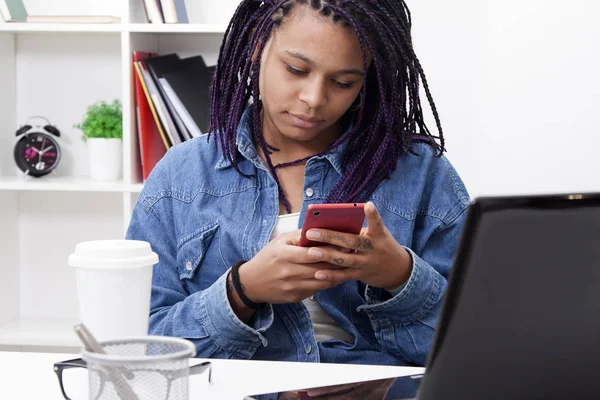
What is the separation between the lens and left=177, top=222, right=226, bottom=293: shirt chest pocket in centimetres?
129

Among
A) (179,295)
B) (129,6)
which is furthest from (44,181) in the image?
(179,295)

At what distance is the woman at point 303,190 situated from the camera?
1200 mm

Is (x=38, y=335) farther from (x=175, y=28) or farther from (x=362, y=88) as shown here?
(x=362, y=88)

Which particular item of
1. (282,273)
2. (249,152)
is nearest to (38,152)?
(249,152)

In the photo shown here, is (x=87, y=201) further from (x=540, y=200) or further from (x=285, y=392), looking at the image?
(x=540, y=200)

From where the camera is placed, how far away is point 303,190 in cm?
133

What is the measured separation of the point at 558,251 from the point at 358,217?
18.6 inches

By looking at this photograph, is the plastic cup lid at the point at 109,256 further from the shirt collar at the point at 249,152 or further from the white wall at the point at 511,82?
the white wall at the point at 511,82

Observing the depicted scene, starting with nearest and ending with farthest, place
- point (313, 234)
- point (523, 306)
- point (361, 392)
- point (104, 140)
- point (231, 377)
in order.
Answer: point (523, 306) < point (361, 392) < point (231, 377) < point (313, 234) < point (104, 140)

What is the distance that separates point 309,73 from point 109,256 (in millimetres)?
558

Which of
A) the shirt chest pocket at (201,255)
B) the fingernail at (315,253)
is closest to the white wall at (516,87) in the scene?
the shirt chest pocket at (201,255)

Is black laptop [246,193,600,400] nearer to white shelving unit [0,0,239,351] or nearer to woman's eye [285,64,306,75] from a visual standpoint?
woman's eye [285,64,306,75]

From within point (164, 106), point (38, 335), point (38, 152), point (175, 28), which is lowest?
point (38, 335)

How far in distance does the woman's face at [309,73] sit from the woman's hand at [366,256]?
26cm
